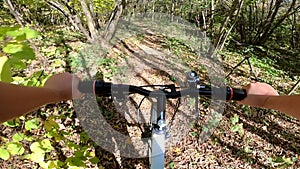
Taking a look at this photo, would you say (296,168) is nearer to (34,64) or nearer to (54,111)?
(54,111)

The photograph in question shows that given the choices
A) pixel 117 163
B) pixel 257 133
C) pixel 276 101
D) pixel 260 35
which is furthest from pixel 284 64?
pixel 276 101

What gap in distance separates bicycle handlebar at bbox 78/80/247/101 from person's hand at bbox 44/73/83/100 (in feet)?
0.09

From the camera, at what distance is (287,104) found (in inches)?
34.1

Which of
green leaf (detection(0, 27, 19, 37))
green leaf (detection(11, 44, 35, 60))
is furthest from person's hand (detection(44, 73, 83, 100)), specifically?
green leaf (detection(0, 27, 19, 37))

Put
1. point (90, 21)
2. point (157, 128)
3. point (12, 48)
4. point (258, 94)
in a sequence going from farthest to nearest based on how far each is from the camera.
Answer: point (90, 21) → point (157, 128) → point (258, 94) → point (12, 48)

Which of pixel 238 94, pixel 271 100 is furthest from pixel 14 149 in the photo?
pixel 271 100

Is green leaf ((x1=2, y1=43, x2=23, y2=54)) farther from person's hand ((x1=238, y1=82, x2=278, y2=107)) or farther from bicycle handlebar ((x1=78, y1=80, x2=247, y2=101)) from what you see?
person's hand ((x1=238, y1=82, x2=278, y2=107))

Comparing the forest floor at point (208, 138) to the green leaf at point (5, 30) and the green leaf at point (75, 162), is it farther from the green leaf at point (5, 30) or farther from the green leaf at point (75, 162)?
the green leaf at point (5, 30)

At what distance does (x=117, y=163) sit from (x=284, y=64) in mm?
7888

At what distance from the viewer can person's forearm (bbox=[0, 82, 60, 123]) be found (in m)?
0.62

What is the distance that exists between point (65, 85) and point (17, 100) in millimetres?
307

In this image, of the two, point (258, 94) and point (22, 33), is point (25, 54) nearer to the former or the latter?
point (22, 33)

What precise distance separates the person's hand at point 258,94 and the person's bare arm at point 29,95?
Result: 2.26 ft

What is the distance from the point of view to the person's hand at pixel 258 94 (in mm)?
1080
